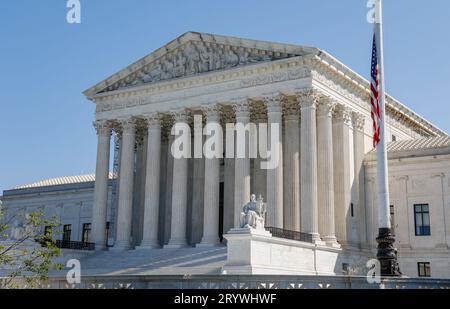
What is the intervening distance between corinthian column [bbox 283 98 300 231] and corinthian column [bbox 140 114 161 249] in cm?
1062

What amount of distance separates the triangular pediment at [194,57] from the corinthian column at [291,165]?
4.25 meters

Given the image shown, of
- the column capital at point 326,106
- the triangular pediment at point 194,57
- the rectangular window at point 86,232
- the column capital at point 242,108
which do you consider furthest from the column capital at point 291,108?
the rectangular window at point 86,232

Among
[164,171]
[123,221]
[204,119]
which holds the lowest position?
[123,221]

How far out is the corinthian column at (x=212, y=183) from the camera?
1884 inches

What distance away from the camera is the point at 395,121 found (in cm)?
5950

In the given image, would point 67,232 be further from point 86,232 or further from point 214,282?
point 214,282

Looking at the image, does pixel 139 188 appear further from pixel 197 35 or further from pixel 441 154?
pixel 441 154

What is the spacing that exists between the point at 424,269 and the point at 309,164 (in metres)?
12.9

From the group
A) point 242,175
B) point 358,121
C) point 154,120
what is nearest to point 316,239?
point 242,175

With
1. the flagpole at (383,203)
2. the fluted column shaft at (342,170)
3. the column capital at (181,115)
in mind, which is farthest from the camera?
the column capital at (181,115)

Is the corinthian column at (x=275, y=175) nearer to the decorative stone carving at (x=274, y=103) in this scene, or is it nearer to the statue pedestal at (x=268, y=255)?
the decorative stone carving at (x=274, y=103)

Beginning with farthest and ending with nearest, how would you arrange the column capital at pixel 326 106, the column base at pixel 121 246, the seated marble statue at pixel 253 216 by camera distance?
1. the column base at pixel 121 246
2. the column capital at pixel 326 106
3. the seated marble statue at pixel 253 216
